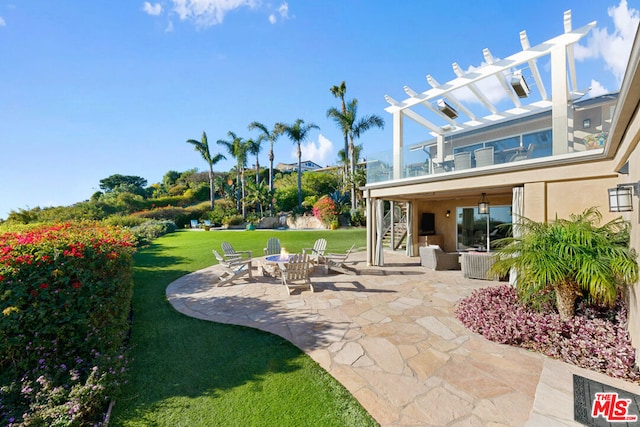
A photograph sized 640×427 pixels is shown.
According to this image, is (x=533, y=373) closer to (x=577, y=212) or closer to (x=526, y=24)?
(x=577, y=212)

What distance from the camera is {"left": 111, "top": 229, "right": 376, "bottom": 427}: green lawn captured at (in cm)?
274

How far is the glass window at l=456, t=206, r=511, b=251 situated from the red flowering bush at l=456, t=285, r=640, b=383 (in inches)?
309

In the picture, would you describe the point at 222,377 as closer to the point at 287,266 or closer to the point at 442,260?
the point at 287,266

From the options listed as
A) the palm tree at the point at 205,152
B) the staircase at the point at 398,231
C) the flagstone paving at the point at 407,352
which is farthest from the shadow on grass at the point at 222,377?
the palm tree at the point at 205,152

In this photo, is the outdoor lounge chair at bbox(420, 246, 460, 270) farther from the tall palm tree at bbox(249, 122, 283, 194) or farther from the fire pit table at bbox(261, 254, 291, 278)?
the tall palm tree at bbox(249, 122, 283, 194)

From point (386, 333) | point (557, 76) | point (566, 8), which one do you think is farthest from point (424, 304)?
point (566, 8)

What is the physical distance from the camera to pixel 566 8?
668cm

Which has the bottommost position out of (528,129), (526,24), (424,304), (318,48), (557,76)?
(424,304)

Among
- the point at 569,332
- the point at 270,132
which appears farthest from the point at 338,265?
the point at 270,132

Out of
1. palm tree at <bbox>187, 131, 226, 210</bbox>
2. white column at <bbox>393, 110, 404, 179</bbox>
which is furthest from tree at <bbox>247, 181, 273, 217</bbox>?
white column at <bbox>393, 110, 404, 179</bbox>

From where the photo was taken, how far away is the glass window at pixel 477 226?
11.9 metres

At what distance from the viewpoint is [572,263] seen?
411 cm

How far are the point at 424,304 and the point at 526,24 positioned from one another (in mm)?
9168

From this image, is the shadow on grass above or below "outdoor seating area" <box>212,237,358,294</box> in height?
below
